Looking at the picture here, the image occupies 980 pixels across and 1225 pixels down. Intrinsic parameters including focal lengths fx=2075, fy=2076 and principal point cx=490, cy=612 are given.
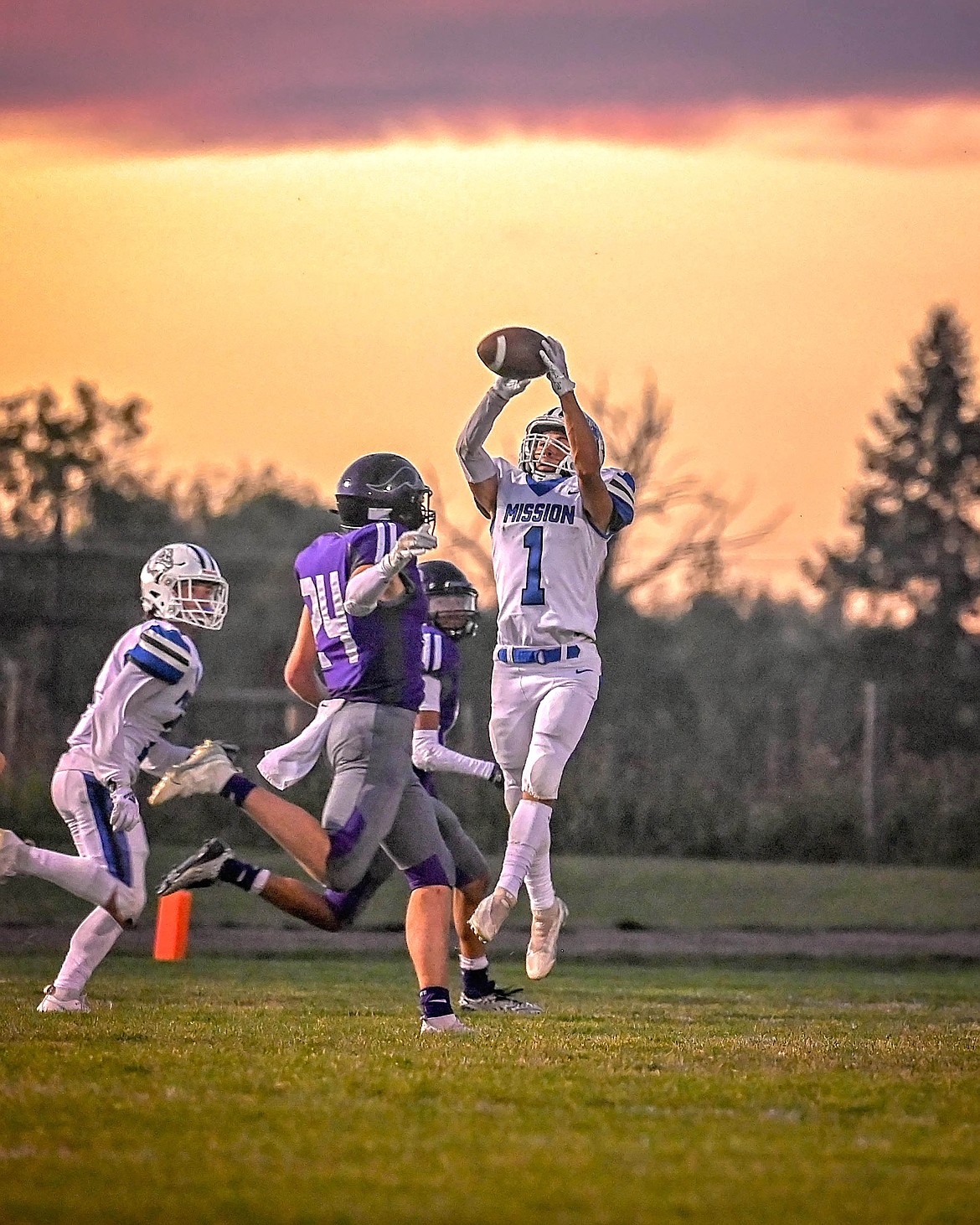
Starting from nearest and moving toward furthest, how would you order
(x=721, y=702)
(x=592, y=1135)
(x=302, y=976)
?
(x=592, y=1135) → (x=302, y=976) → (x=721, y=702)

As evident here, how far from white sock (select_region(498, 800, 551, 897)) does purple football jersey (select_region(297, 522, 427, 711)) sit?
124 cm

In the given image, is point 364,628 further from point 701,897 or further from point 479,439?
point 701,897

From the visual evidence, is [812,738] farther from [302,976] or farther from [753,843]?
[302,976]

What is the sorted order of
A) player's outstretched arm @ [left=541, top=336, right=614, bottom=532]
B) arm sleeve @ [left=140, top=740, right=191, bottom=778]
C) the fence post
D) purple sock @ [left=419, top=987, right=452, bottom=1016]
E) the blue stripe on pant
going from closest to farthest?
purple sock @ [left=419, top=987, right=452, bottom=1016]
player's outstretched arm @ [left=541, top=336, right=614, bottom=532]
the blue stripe on pant
arm sleeve @ [left=140, top=740, right=191, bottom=778]
the fence post

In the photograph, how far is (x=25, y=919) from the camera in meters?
16.4

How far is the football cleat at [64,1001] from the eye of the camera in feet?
29.2

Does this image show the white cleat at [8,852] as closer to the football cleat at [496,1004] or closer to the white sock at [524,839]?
the white sock at [524,839]

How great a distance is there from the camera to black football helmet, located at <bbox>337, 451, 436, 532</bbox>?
806 cm

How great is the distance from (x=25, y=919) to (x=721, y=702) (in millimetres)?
27218

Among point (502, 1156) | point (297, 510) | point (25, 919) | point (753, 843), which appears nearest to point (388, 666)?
point (502, 1156)

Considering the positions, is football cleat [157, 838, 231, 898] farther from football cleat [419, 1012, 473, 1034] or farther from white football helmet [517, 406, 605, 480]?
white football helmet [517, 406, 605, 480]

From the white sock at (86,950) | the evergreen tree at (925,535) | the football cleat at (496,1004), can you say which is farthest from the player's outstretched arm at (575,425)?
the evergreen tree at (925,535)

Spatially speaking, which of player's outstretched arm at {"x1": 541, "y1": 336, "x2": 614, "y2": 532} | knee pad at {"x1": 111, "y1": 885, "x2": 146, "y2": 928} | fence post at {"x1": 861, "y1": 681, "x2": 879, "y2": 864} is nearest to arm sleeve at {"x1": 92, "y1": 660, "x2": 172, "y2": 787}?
knee pad at {"x1": 111, "y1": 885, "x2": 146, "y2": 928}

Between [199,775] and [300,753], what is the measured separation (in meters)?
0.46
